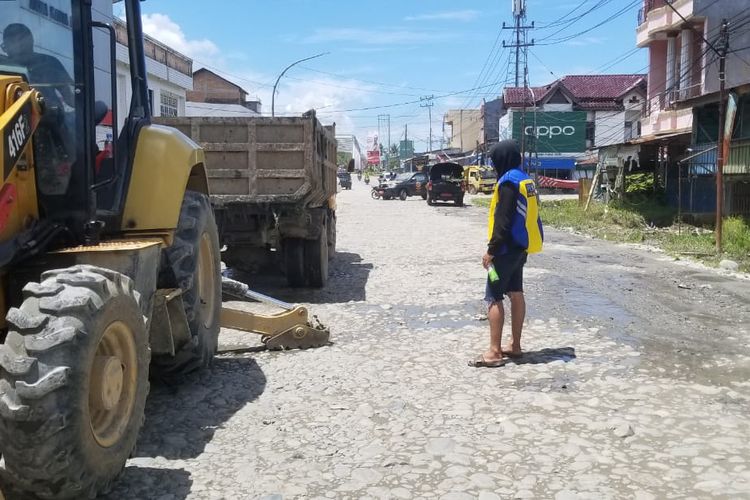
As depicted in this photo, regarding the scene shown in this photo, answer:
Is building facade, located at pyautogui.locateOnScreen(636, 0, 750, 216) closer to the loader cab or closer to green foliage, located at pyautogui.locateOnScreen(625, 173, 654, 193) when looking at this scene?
green foliage, located at pyautogui.locateOnScreen(625, 173, 654, 193)

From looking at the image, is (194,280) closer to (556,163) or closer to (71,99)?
(71,99)

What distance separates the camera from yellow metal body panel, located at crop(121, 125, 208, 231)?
4672mm

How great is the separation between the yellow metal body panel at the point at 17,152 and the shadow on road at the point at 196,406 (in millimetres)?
1493

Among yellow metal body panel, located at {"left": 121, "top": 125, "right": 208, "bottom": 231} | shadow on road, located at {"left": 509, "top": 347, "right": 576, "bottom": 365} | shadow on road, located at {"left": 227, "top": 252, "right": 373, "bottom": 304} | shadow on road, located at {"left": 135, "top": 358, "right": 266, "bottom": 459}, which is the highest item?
yellow metal body panel, located at {"left": 121, "top": 125, "right": 208, "bottom": 231}

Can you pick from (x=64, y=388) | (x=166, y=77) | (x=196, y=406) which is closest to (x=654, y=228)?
(x=166, y=77)

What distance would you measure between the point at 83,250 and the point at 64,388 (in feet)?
3.48

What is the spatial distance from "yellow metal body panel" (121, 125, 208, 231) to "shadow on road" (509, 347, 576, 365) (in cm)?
306

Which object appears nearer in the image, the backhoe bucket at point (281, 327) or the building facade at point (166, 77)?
the backhoe bucket at point (281, 327)

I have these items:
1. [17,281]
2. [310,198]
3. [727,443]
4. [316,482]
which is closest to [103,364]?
[17,281]

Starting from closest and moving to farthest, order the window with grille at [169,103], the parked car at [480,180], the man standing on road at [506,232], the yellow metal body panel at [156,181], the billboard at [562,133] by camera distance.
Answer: the yellow metal body panel at [156,181] → the man standing on road at [506,232] → the window with grille at [169,103] → the parked car at [480,180] → the billboard at [562,133]

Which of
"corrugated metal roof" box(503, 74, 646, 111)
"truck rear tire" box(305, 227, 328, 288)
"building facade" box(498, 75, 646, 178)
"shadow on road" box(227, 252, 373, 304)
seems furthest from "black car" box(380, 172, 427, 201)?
"truck rear tire" box(305, 227, 328, 288)

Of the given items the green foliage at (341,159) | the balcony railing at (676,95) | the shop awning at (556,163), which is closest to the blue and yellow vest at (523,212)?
the green foliage at (341,159)

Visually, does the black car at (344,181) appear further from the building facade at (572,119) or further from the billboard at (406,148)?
the billboard at (406,148)

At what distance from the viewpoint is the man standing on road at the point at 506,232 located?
19.4ft
